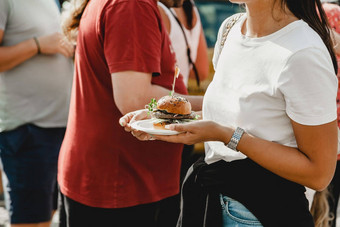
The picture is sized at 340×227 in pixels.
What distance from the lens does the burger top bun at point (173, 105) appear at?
2.03m

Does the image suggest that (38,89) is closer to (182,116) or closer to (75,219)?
(75,219)

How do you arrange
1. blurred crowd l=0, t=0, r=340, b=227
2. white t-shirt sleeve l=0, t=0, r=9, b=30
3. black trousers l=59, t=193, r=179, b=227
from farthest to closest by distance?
white t-shirt sleeve l=0, t=0, r=9, b=30 < black trousers l=59, t=193, r=179, b=227 < blurred crowd l=0, t=0, r=340, b=227

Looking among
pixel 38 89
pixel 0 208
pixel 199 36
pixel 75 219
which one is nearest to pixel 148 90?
pixel 75 219

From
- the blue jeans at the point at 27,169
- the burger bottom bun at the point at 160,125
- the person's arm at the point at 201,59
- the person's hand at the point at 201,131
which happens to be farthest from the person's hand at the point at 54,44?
the person's hand at the point at 201,131

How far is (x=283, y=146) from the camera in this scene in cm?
166

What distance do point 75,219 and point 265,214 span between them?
3.33ft

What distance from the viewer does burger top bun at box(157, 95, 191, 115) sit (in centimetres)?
203

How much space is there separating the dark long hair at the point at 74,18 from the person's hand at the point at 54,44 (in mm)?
258

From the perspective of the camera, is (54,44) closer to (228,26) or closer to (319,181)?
(228,26)

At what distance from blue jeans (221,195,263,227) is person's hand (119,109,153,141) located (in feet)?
1.50

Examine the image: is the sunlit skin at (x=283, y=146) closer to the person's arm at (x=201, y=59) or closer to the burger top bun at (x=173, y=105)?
the burger top bun at (x=173, y=105)

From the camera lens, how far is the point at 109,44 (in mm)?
2070

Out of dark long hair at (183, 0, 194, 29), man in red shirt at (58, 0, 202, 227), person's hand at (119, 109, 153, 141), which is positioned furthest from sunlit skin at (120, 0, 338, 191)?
dark long hair at (183, 0, 194, 29)

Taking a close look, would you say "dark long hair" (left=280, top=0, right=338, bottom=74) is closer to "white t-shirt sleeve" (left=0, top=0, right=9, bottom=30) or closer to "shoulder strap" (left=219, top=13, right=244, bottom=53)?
"shoulder strap" (left=219, top=13, right=244, bottom=53)
